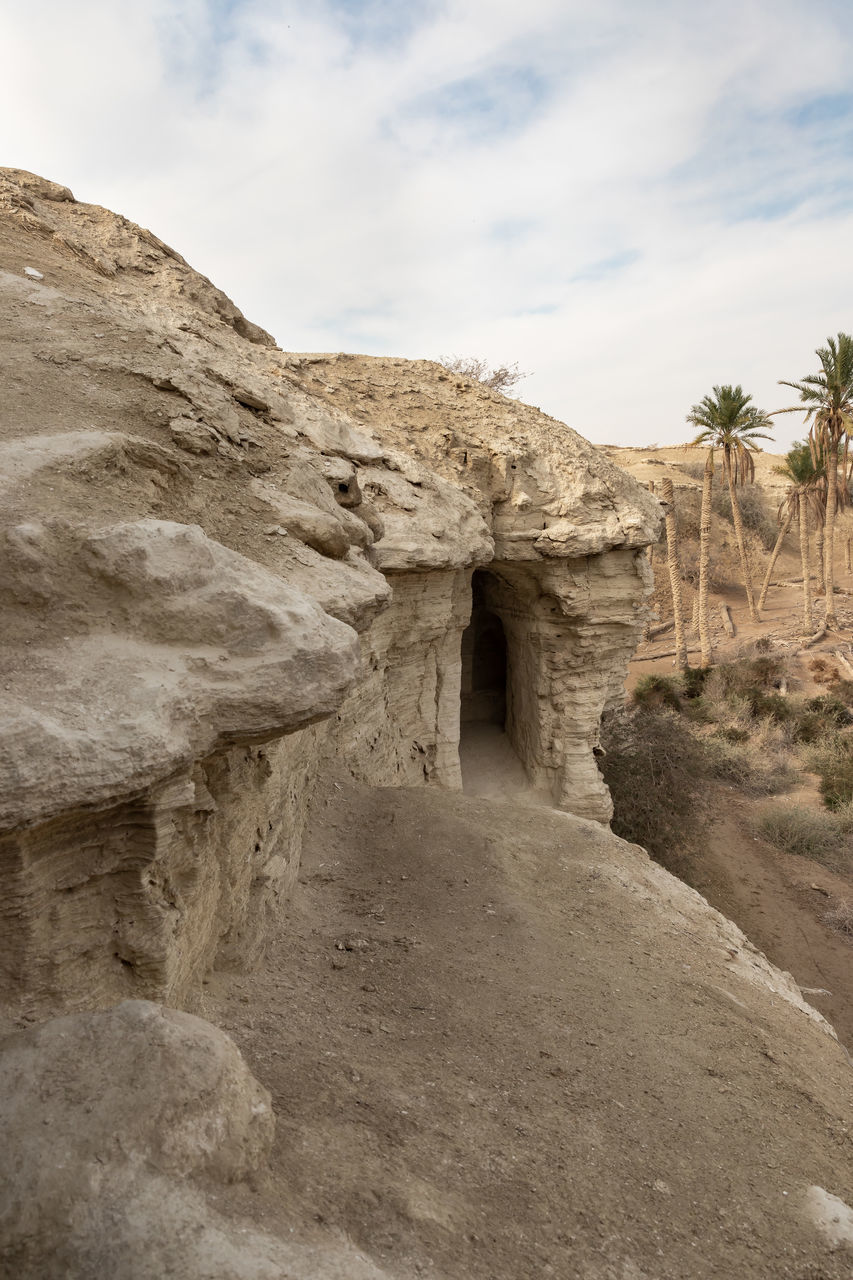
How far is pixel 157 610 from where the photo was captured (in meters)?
2.92

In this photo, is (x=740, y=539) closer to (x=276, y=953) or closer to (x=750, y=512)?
(x=750, y=512)

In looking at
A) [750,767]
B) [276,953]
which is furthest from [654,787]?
[276,953]

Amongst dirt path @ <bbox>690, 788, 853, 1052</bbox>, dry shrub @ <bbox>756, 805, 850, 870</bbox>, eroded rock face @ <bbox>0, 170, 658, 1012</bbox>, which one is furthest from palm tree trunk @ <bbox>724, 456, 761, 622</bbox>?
eroded rock face @ <bbox>0, 170, 658, 1012</bbox>

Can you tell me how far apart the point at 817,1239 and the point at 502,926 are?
2.36m

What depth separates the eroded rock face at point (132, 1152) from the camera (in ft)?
6.78

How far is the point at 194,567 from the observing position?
9.97 feet

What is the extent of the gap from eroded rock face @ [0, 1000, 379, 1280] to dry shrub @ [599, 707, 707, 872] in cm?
1047

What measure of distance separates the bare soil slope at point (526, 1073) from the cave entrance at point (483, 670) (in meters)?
6.83

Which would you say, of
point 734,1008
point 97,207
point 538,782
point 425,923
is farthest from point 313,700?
point 538,782

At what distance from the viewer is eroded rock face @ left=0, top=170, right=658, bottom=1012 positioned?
2.62 meters

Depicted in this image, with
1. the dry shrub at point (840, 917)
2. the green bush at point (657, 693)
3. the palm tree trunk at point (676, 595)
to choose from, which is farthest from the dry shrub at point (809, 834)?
the palm tree trunk at point (676, 595)

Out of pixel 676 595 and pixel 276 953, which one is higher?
pixel 676 595

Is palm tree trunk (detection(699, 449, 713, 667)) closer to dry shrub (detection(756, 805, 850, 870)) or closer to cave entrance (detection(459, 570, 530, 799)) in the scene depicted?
dry shrub (detection(756, 805, 850, 870))

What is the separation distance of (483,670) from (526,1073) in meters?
9.90
